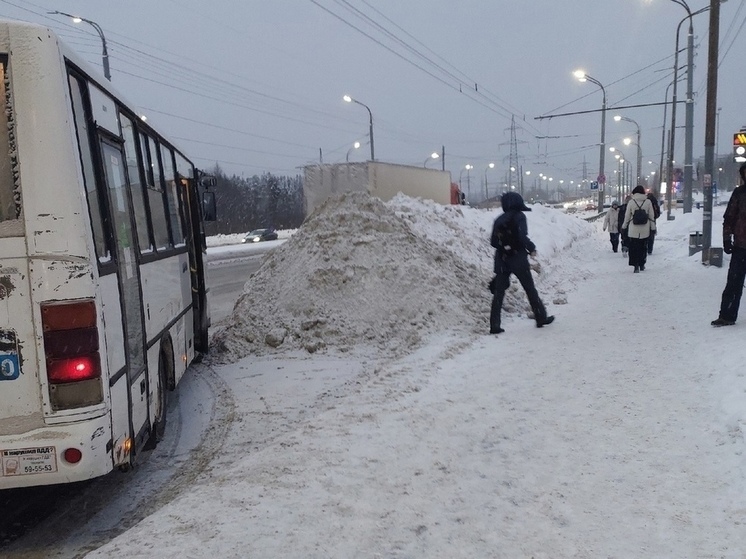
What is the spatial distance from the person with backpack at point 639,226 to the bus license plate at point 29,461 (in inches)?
533

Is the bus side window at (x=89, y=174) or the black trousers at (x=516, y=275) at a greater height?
the bus side window at (x=89, y=174)

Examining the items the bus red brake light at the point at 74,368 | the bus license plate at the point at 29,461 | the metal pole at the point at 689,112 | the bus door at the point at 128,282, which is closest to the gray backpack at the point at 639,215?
the metal pole at the point at 689,112

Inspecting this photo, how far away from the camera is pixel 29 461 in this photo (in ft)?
11.9

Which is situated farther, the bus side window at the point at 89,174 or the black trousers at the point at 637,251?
the black trousers at the point at 637,251

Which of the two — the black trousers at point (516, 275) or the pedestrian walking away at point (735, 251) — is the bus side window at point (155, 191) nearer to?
the black trousers at point (516, 275)

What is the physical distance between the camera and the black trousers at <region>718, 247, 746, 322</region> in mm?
7750

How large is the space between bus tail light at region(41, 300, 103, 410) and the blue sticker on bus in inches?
6.3

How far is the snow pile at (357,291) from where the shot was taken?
936 cm

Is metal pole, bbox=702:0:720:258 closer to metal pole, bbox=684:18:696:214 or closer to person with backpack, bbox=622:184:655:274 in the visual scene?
person with backpack, bbox=622:184:655:274

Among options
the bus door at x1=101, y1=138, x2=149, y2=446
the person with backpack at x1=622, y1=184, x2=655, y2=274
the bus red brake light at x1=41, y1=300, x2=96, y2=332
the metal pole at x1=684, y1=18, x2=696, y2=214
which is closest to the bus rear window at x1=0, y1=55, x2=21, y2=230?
the bus red brake light at x1=41, y1=300, x2=96, y2=332

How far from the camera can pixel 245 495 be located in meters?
4.27

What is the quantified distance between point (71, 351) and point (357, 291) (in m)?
6.44

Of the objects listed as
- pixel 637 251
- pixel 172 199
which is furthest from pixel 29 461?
pixel 637 251

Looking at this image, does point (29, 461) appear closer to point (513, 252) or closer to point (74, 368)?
point (74, 368)
